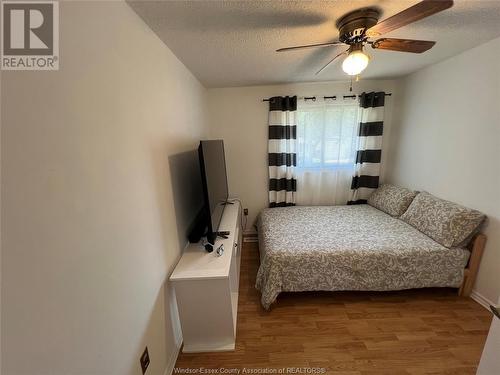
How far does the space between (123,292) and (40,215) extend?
0.56 m

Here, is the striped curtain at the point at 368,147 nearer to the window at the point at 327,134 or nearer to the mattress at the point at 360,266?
the window at the point at 327,134

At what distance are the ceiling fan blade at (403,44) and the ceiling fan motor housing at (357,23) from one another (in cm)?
12

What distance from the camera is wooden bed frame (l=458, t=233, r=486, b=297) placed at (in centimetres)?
200

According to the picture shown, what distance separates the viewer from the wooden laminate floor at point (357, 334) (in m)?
1.56

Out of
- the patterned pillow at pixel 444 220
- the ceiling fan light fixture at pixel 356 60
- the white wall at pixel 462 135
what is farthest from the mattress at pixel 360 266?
the ceiling fan light fixture at pixel 356 60

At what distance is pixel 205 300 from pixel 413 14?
205 centimetres

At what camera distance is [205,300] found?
5.18 ft

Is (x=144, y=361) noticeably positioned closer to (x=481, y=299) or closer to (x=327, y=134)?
(x=481, y=299)

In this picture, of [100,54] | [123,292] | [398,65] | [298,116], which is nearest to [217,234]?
[123,292]

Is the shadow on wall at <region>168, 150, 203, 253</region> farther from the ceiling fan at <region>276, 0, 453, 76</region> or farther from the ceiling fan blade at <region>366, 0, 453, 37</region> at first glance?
the ceiling fan blade at <region>366, 0, 453, 37</region>

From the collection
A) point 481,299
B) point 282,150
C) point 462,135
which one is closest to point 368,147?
point 462,135

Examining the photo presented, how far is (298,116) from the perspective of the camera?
3.24 meters

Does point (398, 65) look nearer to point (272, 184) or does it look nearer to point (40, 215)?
point (272, 184)

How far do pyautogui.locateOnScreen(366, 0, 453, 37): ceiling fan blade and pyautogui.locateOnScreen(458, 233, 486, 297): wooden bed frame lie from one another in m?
1.99
